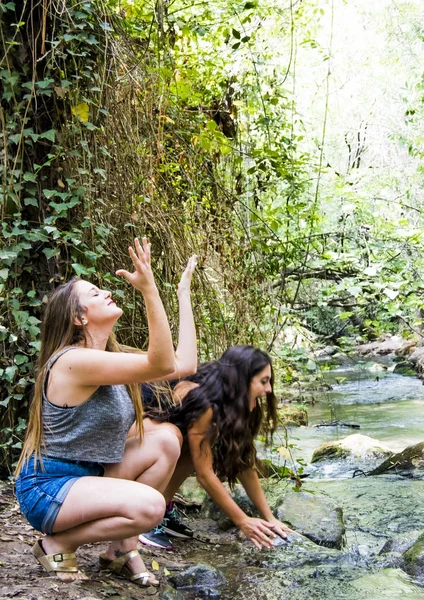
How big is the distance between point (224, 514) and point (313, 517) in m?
0.44

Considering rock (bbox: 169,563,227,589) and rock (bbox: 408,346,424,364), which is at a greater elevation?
rock (bbox: 169,563,227,589)

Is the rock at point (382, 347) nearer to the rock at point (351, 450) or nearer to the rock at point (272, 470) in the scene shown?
the rock at point (351, 450)

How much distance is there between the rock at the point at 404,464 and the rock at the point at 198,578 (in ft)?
9.79

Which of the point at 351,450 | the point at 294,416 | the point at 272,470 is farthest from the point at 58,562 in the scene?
the point at 294,416

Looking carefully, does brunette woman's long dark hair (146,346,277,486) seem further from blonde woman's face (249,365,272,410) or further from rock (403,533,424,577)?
rock (403,533,424,577)

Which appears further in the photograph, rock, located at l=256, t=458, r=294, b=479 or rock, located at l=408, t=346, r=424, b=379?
rock, located at l=408, t=346, r=424, b=379

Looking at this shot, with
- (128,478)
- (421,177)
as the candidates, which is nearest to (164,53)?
(128,478)

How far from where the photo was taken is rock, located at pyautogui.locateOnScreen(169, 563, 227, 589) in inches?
100

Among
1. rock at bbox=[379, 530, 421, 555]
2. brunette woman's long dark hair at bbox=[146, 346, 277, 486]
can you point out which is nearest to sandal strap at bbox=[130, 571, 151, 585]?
brunette woman's long dark hair at bbox=[146, 346, 277, 486]

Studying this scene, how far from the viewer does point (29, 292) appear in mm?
3271

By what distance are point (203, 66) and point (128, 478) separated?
11.3 ft

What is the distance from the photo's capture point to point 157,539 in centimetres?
305

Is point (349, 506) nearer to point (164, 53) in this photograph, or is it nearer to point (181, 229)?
Result: point (181, 229)

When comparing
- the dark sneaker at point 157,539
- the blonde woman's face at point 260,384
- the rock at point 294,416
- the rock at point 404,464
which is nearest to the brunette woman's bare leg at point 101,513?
the dark sneaker at point 157,539
